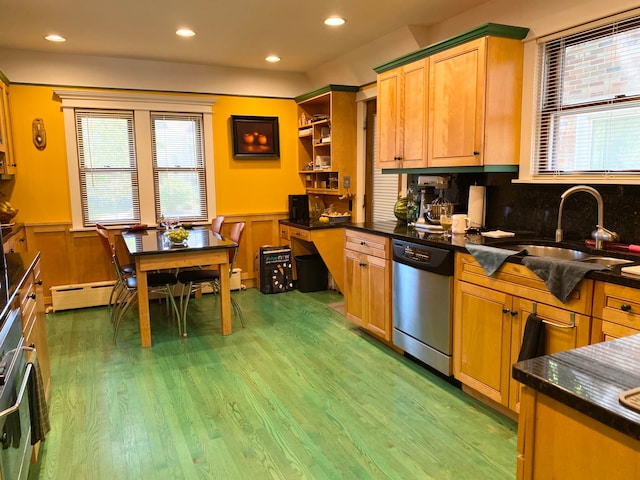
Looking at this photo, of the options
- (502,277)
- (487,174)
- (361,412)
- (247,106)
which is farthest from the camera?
(247,106)

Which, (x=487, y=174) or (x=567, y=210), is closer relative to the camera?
(x=567, y=210)

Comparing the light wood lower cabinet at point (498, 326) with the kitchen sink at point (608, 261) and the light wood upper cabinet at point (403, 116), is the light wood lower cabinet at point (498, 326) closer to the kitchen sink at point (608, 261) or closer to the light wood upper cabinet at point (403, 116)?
the kitchen sink at point (608, 261)

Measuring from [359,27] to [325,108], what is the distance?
5.93ft

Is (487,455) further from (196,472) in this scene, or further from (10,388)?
(10,388)

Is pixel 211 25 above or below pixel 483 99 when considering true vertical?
above

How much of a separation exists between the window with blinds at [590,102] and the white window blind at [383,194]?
1816 mm

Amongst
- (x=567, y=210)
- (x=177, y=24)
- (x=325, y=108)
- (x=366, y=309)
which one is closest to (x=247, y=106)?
(x=325, y=108)

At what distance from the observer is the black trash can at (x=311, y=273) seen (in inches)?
211

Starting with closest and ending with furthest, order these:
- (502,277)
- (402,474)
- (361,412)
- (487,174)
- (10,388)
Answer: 1. (10,388)
2. (402,474)
3. (502,277)
4. (361,412)
5. (487,174)

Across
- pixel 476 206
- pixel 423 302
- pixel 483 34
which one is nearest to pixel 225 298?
pixel 423 302

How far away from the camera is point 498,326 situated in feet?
8.23

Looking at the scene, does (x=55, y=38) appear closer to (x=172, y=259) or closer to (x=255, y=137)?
(x=255, y=137)

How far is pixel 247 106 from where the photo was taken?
18.2 ft

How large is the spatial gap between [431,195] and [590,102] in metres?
1.37
